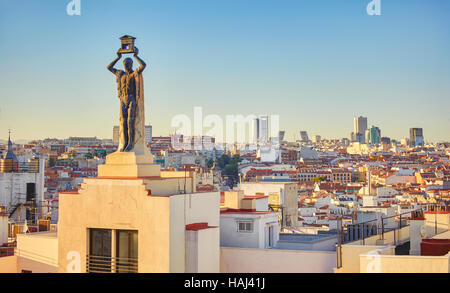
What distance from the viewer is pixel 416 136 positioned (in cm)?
17012

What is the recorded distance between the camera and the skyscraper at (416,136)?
16875cm

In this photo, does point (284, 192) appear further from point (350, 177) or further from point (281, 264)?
point (350, 177)

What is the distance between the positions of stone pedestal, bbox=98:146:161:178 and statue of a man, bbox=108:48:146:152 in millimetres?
153

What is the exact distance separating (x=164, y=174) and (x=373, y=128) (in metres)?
190

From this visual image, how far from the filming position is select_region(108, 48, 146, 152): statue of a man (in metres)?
9.21

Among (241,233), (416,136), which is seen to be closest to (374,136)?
(416,136)

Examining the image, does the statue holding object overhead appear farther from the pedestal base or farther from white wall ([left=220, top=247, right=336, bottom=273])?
white wall ([left=220, top=247, right=336, bottom=273])

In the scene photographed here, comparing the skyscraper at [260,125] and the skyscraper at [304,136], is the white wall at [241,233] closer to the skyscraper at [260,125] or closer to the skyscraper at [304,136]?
the skyscraper at [260,125]

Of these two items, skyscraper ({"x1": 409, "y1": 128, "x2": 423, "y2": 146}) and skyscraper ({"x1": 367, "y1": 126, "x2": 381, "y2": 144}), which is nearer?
skyscraper ({"x1": 409, "y1": 128, "x2": 423, "y2": 146})

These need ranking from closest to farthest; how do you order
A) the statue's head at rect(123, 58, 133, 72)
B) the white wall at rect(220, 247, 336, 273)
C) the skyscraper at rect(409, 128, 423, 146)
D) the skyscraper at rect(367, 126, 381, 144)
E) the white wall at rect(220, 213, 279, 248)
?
the white wall at rect(220, 247, 336, 273) → the statue's head at rect(123, 58, 133, 72) → the white wall at rect(220, 213, 279, 248) → the skyscraper at rect(409, 128, 423, 146) → the skyscraper at rect(367, 126, 381, 144)

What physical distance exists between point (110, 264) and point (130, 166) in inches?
51.8

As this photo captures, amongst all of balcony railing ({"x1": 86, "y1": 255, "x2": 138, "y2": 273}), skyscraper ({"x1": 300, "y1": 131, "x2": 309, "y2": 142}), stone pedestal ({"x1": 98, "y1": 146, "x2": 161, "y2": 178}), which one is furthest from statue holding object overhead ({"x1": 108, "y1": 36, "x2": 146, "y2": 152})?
skyscraper ({"x1": 300, "y1": 131, "x2": 309, "y2": 142})

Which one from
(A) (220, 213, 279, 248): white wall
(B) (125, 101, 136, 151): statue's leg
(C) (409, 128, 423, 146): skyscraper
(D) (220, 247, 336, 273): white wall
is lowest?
(D) (220, 247, 336, 273): white wall
